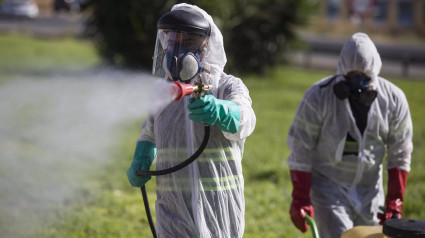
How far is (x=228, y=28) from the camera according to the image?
661 inches

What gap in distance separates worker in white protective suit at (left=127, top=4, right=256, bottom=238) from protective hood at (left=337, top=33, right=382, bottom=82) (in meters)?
1.15

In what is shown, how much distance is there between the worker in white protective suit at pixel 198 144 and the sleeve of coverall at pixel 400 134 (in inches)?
54.0

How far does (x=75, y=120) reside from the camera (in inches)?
458

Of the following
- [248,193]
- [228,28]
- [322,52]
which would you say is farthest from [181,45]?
[322,52]

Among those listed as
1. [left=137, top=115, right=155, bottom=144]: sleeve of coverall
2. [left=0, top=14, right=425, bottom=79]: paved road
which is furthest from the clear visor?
[left=0, top=14, right=425, bottom=79]: paved road

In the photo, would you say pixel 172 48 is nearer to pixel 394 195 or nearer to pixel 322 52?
pixel 394 195

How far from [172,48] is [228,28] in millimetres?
14270

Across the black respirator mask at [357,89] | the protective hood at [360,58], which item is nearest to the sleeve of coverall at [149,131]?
the black respirator mask at [357,89]

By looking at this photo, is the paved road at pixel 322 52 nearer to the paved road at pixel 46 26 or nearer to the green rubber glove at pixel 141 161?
the paved road at pixel 46 26

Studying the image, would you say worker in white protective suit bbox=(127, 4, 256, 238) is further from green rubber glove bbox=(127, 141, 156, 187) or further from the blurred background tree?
the blurred background tree

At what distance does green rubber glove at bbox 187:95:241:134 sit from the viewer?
2.52 metres

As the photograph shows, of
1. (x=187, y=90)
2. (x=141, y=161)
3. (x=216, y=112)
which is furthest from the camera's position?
(x=141, y=161)

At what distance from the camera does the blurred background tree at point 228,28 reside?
15.7 metres

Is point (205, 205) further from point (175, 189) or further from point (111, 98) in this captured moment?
point (111, 98)
